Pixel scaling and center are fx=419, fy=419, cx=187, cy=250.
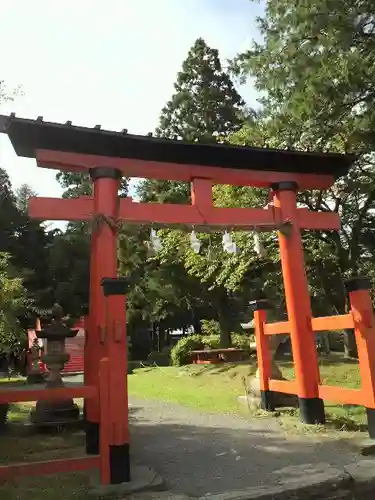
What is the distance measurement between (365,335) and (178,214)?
351cm

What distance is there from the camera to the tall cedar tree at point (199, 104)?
24.5 m

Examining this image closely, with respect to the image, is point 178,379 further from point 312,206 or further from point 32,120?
point 32,120

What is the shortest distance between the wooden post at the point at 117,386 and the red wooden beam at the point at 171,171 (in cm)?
233

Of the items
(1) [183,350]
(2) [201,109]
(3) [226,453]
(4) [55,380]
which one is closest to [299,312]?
(3) [226,453]

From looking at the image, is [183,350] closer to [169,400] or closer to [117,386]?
[169,400]

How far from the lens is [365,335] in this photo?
6.12 m

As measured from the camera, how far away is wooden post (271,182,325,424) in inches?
284

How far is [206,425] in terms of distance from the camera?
807 cm

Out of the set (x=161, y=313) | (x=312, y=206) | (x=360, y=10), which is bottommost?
(x=161, y=313)

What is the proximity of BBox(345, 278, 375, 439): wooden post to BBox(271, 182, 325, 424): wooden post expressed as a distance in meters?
1.20

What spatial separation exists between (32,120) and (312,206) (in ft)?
36.3

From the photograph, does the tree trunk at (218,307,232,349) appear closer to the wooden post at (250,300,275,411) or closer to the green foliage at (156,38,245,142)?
the green foliage at (156,38,245,142)

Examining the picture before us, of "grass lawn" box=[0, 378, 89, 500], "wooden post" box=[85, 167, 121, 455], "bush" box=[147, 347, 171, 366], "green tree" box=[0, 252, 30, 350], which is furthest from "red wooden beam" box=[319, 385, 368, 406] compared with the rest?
"bush" box=[147, 347, 171, 366]

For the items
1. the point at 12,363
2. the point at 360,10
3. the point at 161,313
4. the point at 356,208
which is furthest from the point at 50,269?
the point at 360,10
